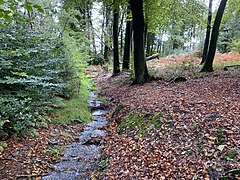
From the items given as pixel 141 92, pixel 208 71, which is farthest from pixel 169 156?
pixel 208 71

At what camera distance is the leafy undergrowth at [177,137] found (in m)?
3.15

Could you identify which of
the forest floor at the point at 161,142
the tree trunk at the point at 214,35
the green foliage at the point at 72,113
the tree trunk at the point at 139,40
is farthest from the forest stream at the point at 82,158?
the tree trunk at the point at 214,35

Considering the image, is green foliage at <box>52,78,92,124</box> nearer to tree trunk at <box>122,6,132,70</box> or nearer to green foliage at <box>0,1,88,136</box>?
green foliage at <box>0,1,88,136</box>

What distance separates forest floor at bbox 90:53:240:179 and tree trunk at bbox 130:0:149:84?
8.39 feet

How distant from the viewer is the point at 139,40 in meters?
8.75

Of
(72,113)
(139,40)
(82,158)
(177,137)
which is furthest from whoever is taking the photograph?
(139,40)

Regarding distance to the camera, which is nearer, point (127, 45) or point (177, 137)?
point (177, 137)

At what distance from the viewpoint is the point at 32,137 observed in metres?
4.89

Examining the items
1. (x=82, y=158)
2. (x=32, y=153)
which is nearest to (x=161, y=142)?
(x=82, y=158)

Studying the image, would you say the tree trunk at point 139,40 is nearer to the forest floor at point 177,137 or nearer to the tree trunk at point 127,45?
the forest floor at point 177,137

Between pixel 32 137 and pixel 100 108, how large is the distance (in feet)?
12.3

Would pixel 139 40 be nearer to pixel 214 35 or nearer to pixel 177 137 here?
pixel 214 35

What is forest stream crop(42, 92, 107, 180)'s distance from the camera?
13.0 feet

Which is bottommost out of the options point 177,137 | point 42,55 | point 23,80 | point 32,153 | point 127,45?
point 32,153
